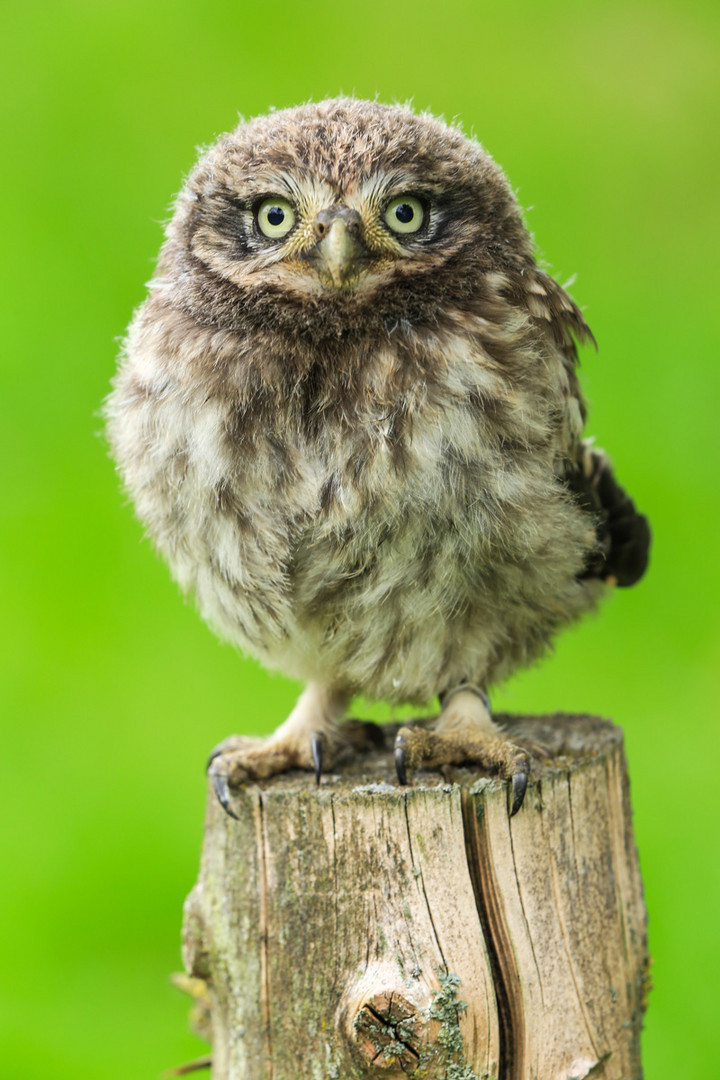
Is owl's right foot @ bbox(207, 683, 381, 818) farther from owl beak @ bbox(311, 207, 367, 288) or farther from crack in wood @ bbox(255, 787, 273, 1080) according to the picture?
owl beak @ bbox(311, 207, 367, 288)

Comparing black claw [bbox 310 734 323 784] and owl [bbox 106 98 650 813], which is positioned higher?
owl [bbox 106 98 650 813]

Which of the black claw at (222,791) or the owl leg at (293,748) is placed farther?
the owl leg at (293,748)

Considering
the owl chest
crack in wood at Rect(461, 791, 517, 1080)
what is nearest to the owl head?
the owl chest

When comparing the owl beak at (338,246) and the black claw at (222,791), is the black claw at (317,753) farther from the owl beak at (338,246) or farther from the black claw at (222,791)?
the owl beak at (338,246)

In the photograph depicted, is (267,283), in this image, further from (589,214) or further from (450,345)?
(589,214)

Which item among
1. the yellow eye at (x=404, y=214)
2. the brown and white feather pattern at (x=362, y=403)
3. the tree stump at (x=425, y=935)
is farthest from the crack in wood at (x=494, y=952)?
the yellow eye at (x=404, y=214)

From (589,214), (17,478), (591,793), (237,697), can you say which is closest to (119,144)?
(17,478)

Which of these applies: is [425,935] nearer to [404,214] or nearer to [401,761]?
[401,761]
